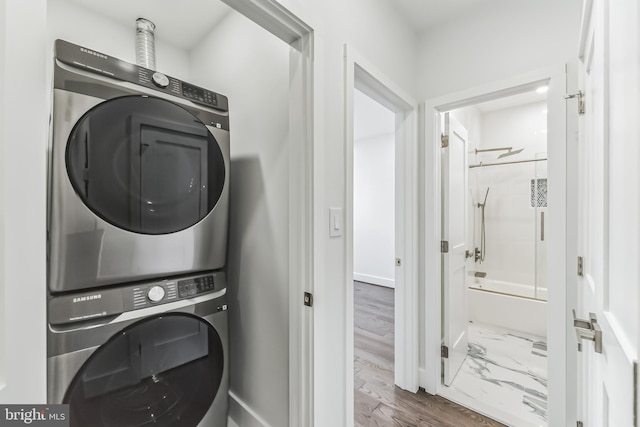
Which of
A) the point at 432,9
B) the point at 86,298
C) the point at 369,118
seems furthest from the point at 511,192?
the point at 86,298

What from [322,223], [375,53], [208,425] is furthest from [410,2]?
[208,425]

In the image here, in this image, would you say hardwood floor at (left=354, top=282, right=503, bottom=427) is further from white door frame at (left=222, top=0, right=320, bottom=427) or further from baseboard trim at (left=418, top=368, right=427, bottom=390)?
white door frame at (left=222, top=0, right=320, bottom=427)

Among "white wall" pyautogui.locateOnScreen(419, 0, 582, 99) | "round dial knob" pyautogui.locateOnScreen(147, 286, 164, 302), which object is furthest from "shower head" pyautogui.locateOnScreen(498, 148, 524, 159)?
"round dial knob" pyautogui.locateOnScreen(147, 286, 164, 302)

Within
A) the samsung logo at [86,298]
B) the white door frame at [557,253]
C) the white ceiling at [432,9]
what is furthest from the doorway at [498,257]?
the samsung logo at [86,298]

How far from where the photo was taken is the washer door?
0.95 m

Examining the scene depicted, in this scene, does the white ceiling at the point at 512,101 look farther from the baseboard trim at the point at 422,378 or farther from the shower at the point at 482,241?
the baseboard trim at the point at 422,378

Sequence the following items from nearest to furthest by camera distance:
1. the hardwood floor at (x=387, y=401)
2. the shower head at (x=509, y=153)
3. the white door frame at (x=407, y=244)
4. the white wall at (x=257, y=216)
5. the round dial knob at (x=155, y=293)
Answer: the round dial knob at (x=155, y=293), the white wall at (x=257, y=216), the hardwood floor at (x=387, y=401), the white door frame at (x=407, y=244), the shower head at (x=509, y=153)

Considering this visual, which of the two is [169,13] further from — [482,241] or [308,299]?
[482,241]

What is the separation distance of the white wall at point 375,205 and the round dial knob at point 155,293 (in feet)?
11.6

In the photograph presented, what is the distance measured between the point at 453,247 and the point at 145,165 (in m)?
2.09

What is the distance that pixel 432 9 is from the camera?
1731mm

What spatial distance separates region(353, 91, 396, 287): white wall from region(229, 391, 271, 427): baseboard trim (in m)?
3.05

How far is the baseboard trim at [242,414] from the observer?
142 centimetres

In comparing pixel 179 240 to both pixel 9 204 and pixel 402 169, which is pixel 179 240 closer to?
pixel 9 204
